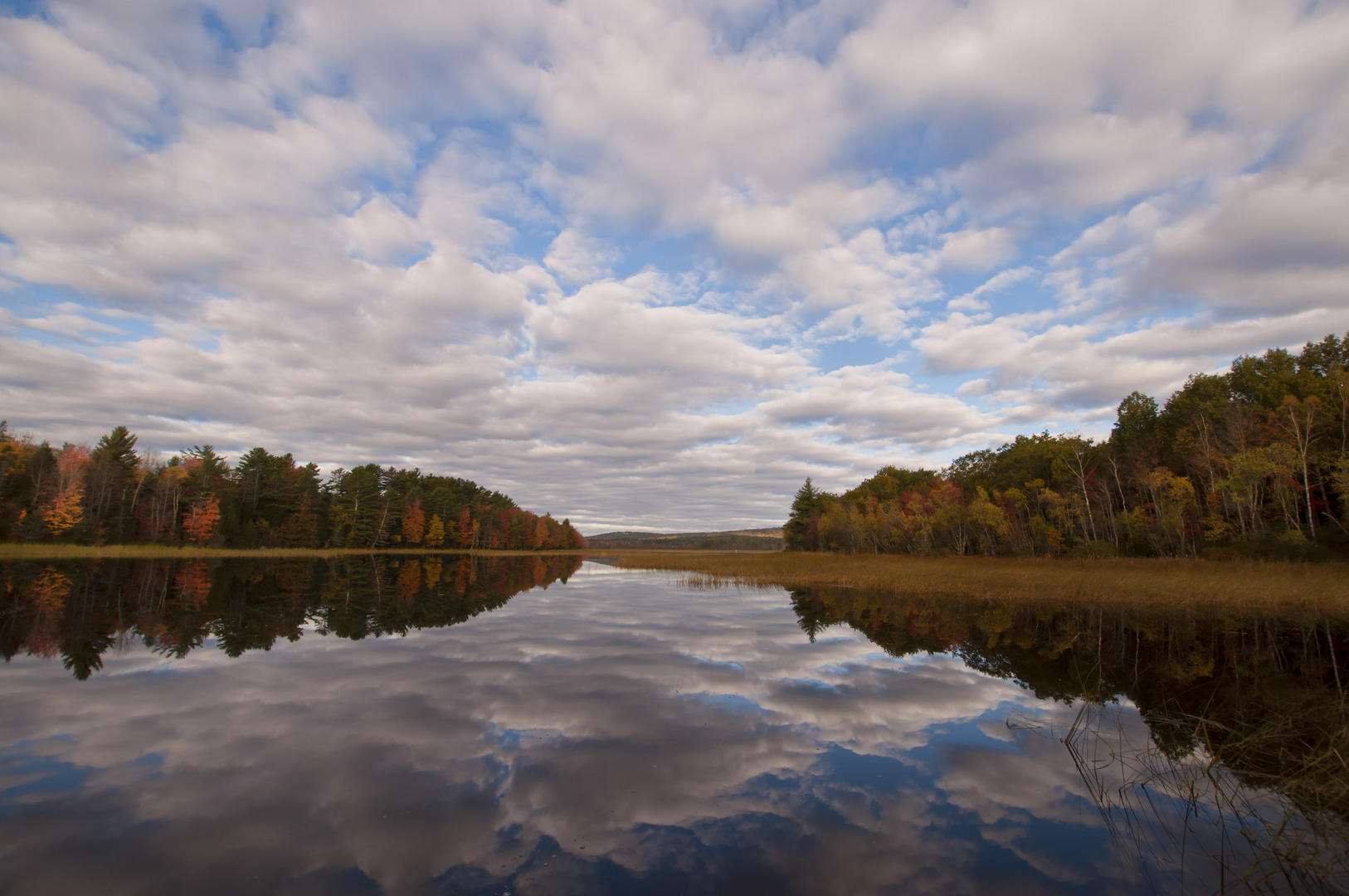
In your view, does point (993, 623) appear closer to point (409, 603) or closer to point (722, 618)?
point (722, 618)

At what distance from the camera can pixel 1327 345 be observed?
53250 millimetres

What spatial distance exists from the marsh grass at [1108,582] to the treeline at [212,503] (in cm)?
6644

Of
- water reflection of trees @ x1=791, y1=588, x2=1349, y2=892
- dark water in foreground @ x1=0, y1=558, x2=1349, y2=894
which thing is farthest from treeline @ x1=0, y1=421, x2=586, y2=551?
water reflection of trees @ x1=791, y1=588, x2=1349, y2=892

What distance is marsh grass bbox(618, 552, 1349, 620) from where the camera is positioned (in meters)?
24.8

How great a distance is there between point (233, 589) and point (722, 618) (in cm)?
2574

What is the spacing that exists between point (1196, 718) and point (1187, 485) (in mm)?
47295

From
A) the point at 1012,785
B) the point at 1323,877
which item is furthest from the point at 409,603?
the point at 1323,877

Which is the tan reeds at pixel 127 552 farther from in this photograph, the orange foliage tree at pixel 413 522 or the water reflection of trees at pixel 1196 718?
the water reflection of trees at pixel 1196 718

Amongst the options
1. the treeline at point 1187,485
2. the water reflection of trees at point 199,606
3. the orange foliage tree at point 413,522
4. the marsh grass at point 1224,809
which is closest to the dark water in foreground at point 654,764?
the marsh grass at point 1224,809

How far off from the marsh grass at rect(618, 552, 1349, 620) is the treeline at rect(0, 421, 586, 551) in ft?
218

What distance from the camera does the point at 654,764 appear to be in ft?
26.5

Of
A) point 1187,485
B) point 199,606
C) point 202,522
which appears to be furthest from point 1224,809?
point 202,522

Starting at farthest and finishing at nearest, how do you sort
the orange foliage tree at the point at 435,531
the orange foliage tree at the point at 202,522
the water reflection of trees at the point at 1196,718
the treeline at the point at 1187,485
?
the orange foliage tree at the point at 435,531
the orange foliage tree at the point at 202,522
the treeline at the point at 1187,485
the water reflection of trees at the point at 1196,718

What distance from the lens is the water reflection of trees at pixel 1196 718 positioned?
6008 millimetres
